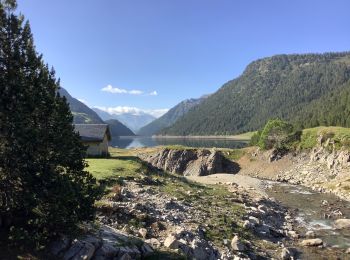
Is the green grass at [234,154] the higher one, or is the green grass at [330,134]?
the green grass at [330,134]

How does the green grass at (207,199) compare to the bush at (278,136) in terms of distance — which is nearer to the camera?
the green grass at (207,199)

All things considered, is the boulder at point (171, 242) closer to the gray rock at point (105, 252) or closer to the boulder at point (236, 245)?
the gray rock at point (105, 252)

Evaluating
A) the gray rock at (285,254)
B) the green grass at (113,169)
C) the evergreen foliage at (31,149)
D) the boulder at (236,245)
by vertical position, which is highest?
the evergreen foliage at (31,149)

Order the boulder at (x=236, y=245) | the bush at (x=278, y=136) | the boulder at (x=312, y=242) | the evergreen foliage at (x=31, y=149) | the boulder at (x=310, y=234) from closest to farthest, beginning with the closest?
the evergreen foliage at (x=31, y=149) → the boulder at (x=236, y=245) → the boulder at (x=312, y=242) → the boulder at (x=310, y=234) → the bush at (x=278, y=136)

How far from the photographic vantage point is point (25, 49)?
61.9 ft

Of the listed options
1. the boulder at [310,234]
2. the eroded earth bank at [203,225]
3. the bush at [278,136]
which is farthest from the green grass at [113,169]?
the bush at [278,136]

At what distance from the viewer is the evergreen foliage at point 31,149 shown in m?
17.5

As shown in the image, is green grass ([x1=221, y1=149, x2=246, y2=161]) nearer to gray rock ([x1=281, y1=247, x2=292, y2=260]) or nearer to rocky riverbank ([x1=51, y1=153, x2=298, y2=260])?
rocky riverbank ([x1=51, y1=153, x2=298, y2=260])

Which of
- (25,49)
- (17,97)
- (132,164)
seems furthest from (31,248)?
(132,164)

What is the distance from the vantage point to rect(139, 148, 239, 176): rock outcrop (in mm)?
94625

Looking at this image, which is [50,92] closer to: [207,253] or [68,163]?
[68,163]

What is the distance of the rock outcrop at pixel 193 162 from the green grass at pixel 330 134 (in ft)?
61.8

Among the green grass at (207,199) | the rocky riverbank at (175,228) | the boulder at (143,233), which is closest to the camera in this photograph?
the rocky riverbank at (175,228)

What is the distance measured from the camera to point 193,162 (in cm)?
9719
